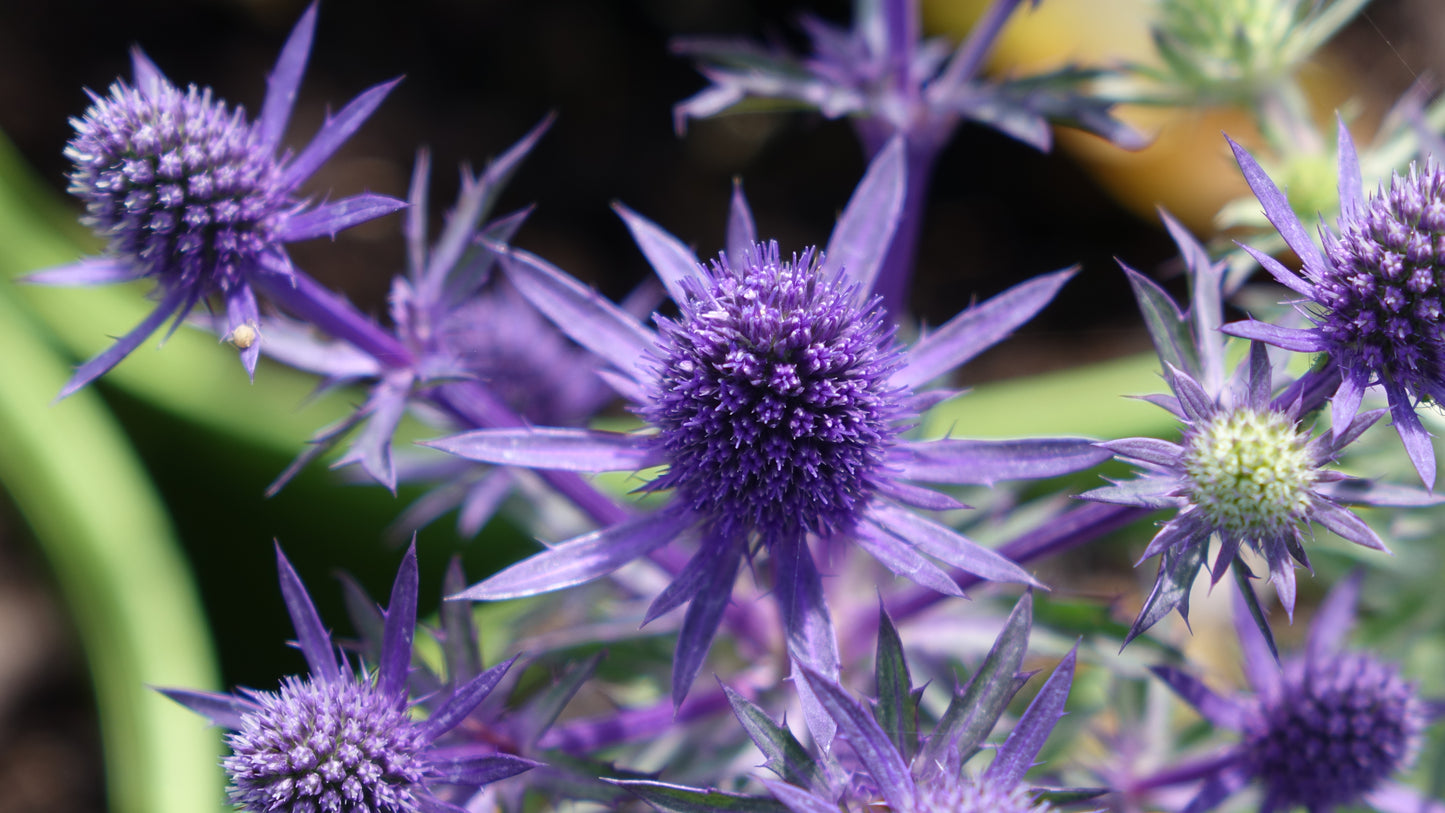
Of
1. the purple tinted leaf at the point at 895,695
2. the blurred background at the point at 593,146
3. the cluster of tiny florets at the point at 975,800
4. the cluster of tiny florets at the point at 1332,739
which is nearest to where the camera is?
the cluster of tiny florets at the point at 975,800

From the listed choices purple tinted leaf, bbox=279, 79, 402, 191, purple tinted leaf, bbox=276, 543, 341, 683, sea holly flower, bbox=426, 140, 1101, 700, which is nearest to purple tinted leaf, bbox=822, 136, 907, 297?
sea holly flower, bbox=426, 140, 1101, 700

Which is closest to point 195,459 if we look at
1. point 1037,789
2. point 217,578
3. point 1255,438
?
point 217,578

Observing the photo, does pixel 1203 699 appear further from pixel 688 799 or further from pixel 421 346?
pixel 421 346

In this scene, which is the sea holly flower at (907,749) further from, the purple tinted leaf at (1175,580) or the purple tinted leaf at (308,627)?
the purple tinted leaf at (308,627)

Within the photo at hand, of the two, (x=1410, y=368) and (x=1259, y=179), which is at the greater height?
(x=1259, y=179)

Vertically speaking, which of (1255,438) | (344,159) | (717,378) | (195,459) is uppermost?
(344,159)

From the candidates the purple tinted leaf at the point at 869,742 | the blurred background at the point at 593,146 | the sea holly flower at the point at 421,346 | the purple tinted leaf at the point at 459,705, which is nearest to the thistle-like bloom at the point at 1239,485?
the purple tinted leaf at the point at 869,742

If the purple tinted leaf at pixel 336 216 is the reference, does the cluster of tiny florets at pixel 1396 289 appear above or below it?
below

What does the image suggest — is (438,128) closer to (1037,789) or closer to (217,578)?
(217,578)
